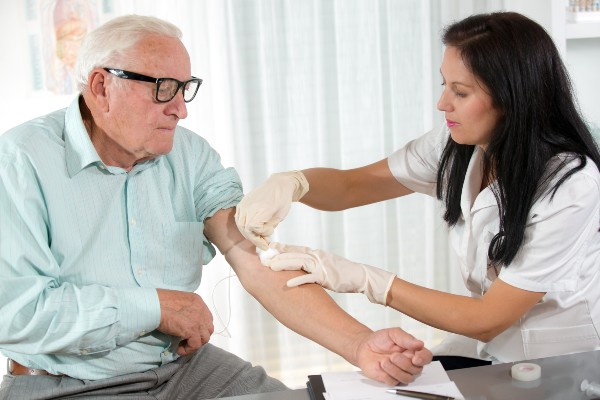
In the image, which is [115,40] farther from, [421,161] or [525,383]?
[525,383]

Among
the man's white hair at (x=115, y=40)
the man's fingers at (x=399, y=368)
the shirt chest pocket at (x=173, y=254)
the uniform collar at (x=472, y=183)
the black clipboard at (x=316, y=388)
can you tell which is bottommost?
the black clipboard at (x=316, y=388)

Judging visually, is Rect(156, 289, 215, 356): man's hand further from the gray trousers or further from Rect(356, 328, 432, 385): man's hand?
Rect(356, 328, 432, 385): man's hand

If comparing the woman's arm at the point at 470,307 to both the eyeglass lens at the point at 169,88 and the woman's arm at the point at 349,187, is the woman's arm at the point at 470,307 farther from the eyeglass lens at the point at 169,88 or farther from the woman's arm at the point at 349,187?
the eyeglass lens at the point at 169,88

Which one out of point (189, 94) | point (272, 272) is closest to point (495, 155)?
point (272, 272)

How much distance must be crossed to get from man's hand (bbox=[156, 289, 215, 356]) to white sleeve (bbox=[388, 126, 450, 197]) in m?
0.78

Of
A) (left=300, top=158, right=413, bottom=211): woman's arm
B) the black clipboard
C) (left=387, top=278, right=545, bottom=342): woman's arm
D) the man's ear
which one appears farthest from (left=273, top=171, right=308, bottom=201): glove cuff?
the black clipboard

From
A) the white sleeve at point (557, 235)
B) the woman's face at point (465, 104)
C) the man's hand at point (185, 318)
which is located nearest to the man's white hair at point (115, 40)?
the man's hand at point (185, 318)

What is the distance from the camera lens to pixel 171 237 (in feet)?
5.93

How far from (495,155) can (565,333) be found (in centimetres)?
44

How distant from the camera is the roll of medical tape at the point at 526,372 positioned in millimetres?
1362

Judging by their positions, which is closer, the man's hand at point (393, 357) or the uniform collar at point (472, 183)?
the man's hand at point (393, 357)

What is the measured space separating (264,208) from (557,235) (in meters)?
0.66

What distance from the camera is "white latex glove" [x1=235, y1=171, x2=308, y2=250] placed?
1769mm

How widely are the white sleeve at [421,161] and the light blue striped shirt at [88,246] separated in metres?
0.57
